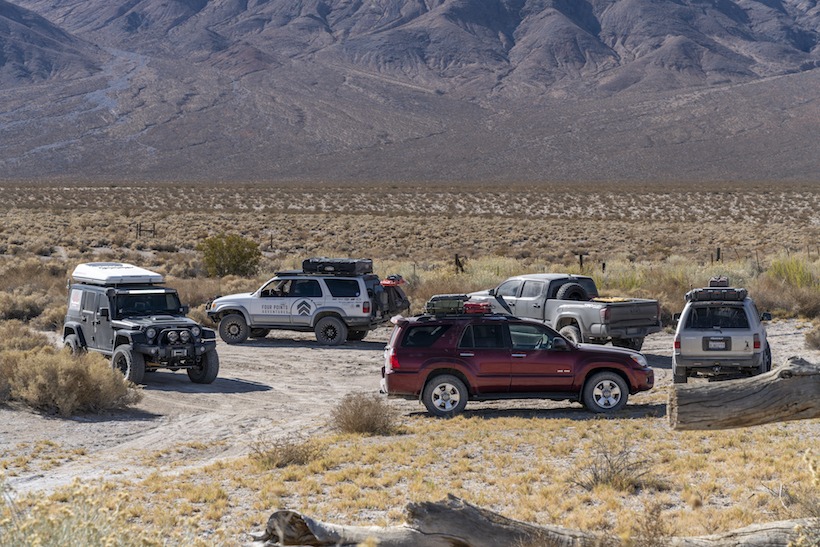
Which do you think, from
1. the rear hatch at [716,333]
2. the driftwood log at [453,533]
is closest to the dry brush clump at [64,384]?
the rear hatch at [716,333]

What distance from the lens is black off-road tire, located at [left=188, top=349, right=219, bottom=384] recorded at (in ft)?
61.4

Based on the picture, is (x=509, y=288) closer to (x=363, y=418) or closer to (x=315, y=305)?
(x=315, y=305)

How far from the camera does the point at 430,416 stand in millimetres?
15602

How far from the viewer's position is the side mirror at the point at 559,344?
51.3 feet

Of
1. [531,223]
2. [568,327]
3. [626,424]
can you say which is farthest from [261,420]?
[531,223]

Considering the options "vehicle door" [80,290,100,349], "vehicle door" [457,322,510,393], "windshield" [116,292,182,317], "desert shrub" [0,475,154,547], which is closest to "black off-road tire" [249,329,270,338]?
"windshield" [116,292,182,317]

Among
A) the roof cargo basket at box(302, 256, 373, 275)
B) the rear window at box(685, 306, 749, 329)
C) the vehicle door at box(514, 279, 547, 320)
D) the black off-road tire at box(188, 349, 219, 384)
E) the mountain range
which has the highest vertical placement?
the mountain range

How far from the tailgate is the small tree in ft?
59.9

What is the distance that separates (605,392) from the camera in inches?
615

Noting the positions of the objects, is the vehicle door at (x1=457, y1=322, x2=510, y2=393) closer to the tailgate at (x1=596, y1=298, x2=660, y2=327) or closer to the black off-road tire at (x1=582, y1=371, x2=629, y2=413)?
the black off-road tire at (x1=582, y1=371, x2=629, y2=413)

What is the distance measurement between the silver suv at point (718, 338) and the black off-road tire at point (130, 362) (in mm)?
8761

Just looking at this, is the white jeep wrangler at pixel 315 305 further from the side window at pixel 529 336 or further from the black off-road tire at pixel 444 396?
the black off-road tire at pixel 444 396

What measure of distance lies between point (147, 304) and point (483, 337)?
6.85 metres

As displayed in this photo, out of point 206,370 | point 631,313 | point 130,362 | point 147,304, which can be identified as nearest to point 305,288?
point 147,304
